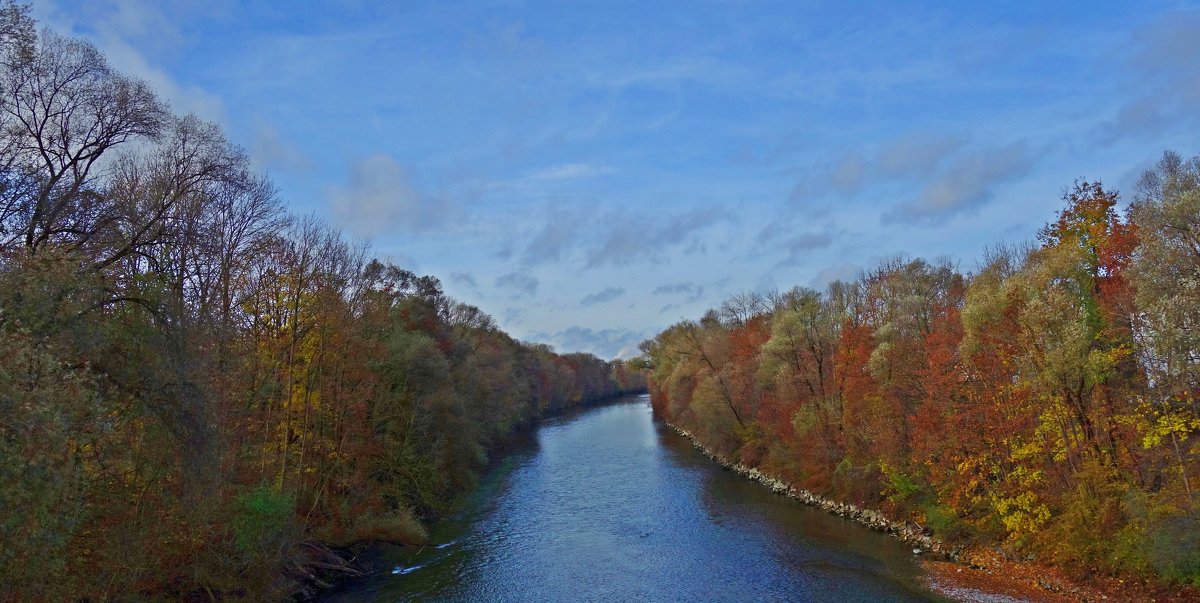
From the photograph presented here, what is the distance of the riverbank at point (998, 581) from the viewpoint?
20.0m

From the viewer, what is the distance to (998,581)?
23.0m

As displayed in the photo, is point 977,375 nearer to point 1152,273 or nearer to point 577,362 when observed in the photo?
point 1152,273

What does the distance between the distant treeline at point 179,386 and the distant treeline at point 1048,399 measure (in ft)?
71.0

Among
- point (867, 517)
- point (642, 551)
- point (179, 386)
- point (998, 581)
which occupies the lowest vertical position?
point (998, 581)

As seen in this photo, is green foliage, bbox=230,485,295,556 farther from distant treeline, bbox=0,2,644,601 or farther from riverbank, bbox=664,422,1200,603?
riverbank, bbox=664,422,1200,603

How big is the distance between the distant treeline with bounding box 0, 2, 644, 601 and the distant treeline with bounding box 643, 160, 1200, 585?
2163 cm

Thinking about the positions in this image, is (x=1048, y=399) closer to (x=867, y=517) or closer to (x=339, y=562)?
(x=867, y=517)

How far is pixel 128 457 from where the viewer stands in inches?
601

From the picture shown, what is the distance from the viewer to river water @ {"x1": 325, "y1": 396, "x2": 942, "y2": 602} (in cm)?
2373

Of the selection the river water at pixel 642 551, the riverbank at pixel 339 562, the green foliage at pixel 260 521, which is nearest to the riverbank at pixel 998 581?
the river water at pixel 642 551

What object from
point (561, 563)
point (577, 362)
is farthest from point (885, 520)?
point (577, 362)

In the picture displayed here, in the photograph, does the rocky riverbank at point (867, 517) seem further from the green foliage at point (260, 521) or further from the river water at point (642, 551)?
the green foliage at point (260, 521)

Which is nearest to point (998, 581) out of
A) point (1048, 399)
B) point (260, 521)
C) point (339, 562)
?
point (1048, 399)

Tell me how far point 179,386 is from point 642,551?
64.7ft
